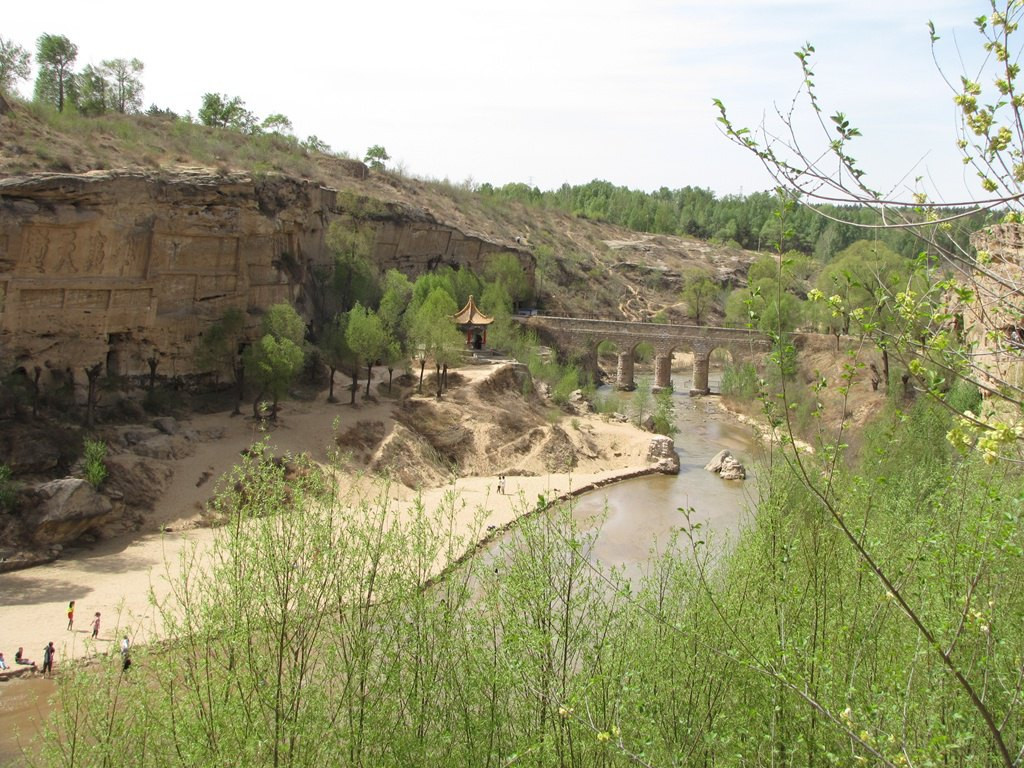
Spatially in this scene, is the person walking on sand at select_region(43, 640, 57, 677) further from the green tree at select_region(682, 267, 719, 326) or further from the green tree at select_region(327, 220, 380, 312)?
the green tree at select_region(682, 267, 719, 326)

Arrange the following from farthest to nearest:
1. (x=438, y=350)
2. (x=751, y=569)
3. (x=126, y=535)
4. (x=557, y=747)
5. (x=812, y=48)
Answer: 1. (x=438, y=350)
2. (x=126, y=535)
3. (x=751, y=569)
4. (x=557, y=747)
5. (x=812, y=48)

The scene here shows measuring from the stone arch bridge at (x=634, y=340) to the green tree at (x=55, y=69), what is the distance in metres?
30.3

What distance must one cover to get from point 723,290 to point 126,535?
228ft

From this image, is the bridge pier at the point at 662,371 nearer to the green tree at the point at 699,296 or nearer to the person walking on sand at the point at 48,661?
the green tree at the point at 699,296

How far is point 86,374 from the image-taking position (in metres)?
30.6

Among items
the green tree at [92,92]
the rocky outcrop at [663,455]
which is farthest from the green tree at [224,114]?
the rocky outcrop at [663,455]

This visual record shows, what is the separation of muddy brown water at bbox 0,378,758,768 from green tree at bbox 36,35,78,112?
38782 millimetres

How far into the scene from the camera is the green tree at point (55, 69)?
50.6 meters

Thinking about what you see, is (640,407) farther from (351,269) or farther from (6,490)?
(6,490)

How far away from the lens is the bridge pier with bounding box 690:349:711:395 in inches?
2252

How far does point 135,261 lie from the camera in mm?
31719

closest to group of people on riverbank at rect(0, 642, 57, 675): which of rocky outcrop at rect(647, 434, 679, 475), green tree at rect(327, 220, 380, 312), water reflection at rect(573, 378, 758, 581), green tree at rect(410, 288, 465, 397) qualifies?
water reflection at rect(573, 378, 758, 581)

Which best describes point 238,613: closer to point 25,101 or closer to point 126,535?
point 126,535

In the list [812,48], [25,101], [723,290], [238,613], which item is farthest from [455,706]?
[723,290]
